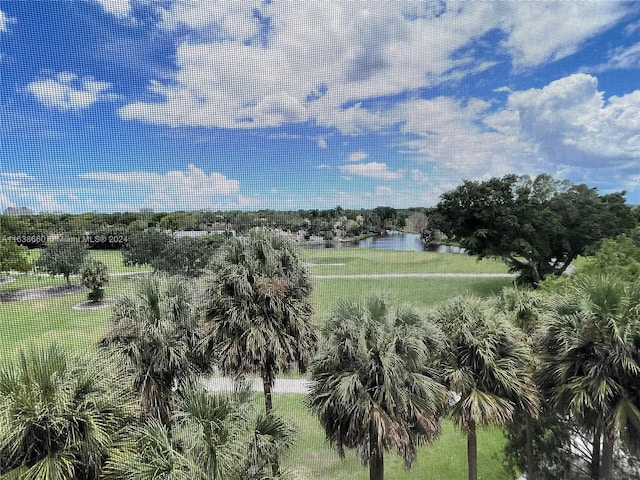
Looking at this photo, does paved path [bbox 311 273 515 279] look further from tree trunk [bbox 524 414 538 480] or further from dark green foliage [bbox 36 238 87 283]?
dark green foliage [bbox 36 238 87 283]

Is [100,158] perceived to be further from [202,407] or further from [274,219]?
[202,407]

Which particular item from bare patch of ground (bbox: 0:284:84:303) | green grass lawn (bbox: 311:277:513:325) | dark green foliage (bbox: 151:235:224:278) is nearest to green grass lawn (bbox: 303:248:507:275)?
green grass lawn (bbox: 311:277:513:325)

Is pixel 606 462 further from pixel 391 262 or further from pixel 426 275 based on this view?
pixel 426 275

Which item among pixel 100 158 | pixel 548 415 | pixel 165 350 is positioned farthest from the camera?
pixel 100 158

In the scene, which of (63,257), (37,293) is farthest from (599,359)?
(37,293)

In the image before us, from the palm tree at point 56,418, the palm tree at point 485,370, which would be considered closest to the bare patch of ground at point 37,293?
the palm tree at point 56,418

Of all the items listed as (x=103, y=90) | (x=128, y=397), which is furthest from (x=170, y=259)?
(x=128, y=397)

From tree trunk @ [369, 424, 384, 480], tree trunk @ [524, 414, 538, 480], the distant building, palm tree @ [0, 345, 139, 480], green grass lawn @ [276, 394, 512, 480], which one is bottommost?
green grass lawn @ [276, 394, 512, 480]
